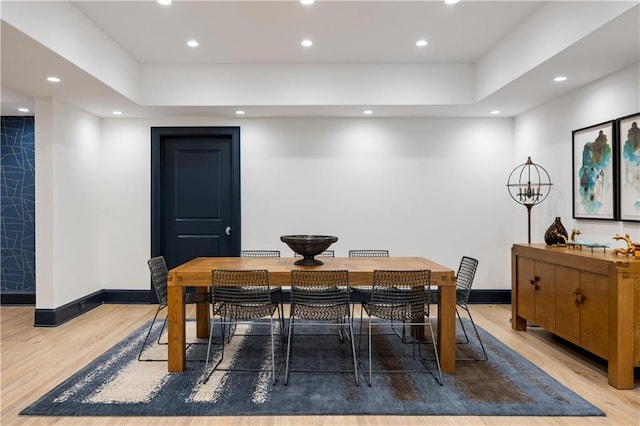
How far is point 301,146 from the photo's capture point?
17.6 ft

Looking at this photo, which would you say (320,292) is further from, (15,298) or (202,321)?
(15,298)

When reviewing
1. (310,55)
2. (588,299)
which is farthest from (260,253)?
(588,299)

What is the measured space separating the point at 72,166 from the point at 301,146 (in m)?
2.83

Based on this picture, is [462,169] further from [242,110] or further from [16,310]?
[16,310]

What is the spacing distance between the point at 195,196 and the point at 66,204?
1527 mm

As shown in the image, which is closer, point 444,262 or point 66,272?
point 66,272

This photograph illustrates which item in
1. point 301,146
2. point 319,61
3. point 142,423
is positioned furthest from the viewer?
point 301,146

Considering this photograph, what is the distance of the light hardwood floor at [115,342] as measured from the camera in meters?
2.38

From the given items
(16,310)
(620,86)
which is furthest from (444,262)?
(16,310)

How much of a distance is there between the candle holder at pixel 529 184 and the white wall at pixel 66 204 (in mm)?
5193

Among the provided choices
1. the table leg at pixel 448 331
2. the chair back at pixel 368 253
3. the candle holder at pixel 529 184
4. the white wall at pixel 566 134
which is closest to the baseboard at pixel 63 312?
the chair back at pixel 368 253

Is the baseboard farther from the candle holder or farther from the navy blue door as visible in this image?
the candle holder

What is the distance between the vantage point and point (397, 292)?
3.05 meters

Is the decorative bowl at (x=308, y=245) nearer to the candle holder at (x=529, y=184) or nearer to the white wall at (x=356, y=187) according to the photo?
the white wall at (x=356, y=187)
